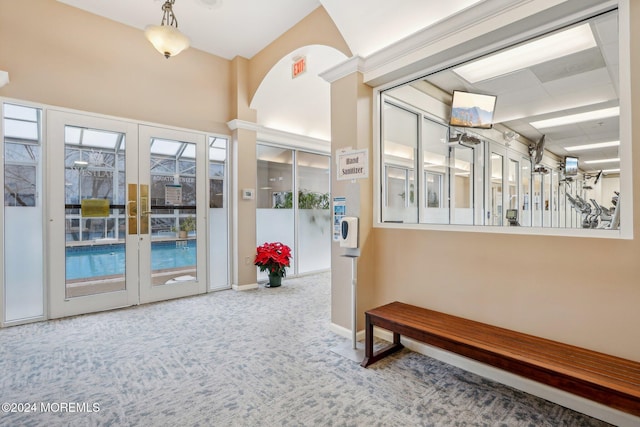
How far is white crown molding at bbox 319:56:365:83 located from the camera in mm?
2879

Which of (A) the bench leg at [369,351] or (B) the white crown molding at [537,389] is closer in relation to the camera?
(B) the white crown molding at [537,389]

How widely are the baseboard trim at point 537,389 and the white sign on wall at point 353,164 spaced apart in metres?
1.50

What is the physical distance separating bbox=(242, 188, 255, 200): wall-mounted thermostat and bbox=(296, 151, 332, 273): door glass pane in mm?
1151

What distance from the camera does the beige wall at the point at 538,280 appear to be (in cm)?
176

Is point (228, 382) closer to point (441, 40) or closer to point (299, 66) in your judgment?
point (441, 40)

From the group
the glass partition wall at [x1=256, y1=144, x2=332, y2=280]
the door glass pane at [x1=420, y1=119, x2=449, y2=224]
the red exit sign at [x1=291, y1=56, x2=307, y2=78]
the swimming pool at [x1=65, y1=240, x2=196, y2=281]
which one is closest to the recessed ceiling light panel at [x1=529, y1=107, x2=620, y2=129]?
the door glass pane at [x1=420, y1=119, x2=449, y2=224]

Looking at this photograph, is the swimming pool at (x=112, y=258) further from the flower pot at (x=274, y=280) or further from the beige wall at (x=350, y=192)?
the beige wall at (x=350, y=192)

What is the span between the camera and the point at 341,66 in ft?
9.78

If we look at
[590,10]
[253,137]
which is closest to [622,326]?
[590,10]

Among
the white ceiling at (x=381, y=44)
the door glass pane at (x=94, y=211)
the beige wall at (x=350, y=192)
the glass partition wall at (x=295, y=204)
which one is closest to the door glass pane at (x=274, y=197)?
the glass partition wall at (x=295, y=204)

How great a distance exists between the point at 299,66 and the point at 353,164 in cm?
200

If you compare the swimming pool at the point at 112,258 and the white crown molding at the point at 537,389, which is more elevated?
the swimming pool at the point at 112,258

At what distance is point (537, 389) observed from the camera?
6.75ft

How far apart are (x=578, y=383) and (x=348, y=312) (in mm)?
1791
